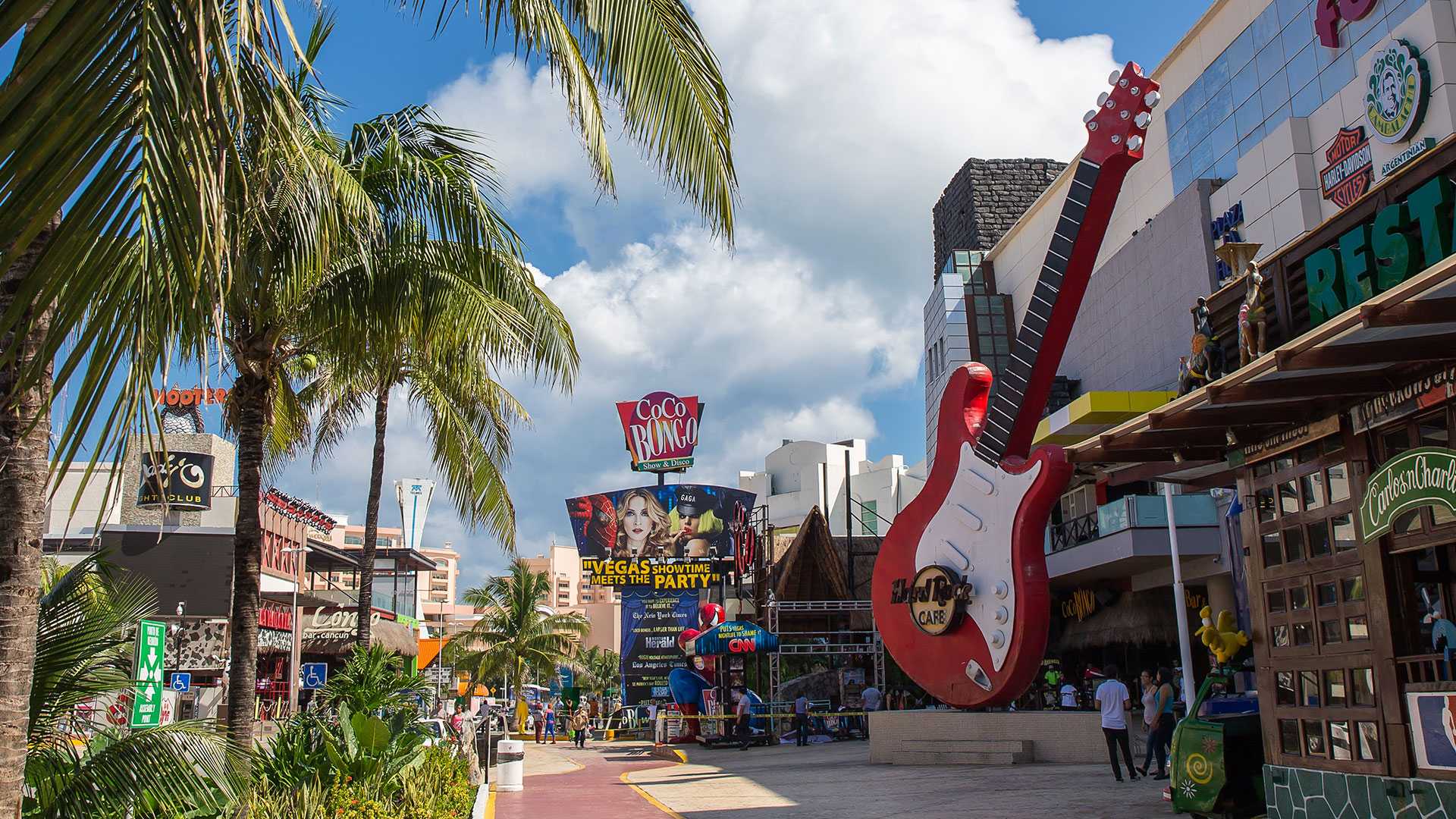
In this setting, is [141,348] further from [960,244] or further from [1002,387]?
[960,244]

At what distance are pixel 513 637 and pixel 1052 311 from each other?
3730 centimetres

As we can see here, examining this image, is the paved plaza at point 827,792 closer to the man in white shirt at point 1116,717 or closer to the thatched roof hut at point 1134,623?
the man in white shirt at point 1116,717

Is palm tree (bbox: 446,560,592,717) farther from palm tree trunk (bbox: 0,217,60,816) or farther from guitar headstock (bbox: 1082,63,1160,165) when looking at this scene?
palm tree trunk (bbox: 0,217,60,816)

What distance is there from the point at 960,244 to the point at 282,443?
3467 centimetres

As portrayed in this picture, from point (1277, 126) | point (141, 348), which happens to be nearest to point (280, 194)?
point (141, 348)

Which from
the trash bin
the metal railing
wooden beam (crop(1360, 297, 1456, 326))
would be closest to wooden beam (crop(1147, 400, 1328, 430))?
wooden beam (crop(1360, 297, 1456, 326))

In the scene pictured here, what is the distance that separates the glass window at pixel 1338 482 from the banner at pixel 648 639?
122 feet

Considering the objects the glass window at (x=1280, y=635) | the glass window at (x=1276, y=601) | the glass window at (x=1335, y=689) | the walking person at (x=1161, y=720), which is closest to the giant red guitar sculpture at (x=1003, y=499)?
the walking person at (x=1161, y=720)

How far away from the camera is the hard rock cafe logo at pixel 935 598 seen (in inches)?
701

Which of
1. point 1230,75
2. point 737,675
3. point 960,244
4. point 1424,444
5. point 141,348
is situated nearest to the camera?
point 141,348

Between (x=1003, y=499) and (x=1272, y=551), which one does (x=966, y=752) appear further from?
(x=1272, y=551)

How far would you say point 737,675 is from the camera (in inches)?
1255

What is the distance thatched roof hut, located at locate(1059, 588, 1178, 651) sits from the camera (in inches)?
987

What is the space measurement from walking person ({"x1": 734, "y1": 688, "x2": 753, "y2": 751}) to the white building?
5448 centimetres
